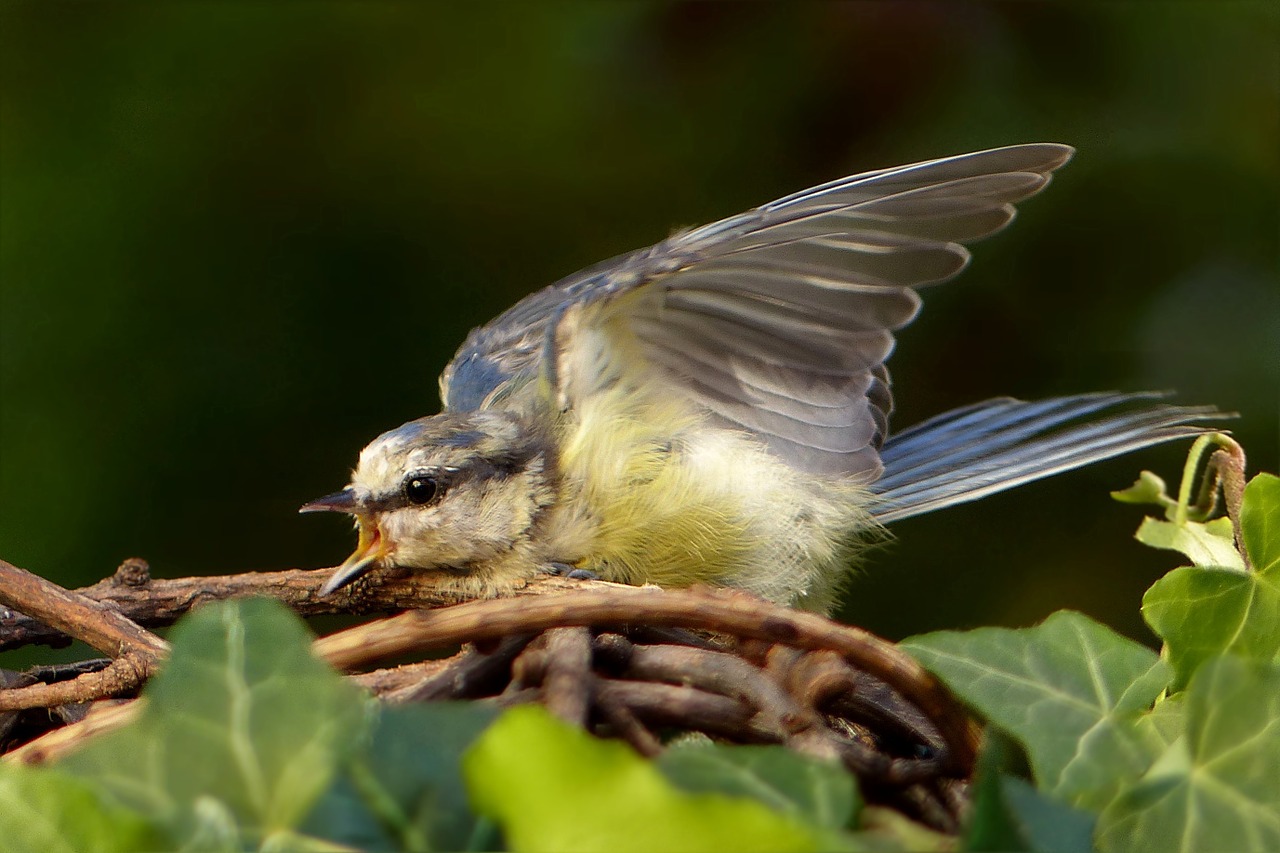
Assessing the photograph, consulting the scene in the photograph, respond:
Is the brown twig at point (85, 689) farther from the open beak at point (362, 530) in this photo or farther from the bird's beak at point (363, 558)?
the open beak at point (362, 530)

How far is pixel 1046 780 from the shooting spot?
0.49 m

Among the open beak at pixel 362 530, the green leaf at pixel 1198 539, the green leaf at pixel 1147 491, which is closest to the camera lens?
the green leaf at pixel 1198 539

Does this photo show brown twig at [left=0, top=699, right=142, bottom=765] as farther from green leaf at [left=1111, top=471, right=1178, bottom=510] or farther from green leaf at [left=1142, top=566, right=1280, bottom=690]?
green leaf at [left=1111, top=471, right=1178, bottom=510]

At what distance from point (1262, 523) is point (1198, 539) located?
0.14 meters

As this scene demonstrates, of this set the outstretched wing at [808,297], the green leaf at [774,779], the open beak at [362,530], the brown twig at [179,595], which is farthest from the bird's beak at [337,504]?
the green leaf at [774,779]

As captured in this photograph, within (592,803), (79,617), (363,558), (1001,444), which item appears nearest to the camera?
(592,803)

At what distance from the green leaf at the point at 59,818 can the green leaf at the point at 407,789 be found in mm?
57

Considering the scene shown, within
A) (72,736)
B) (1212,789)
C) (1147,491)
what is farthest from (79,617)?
(1147,491)

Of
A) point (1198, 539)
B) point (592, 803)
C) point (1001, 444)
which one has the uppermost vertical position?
point (592, 803)

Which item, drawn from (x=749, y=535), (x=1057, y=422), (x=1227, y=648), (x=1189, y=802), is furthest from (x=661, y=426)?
(x=1189, y=802)

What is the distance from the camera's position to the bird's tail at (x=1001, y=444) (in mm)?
1437

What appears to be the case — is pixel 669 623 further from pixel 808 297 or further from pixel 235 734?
pixel 808 297

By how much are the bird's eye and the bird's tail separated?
516 millimetres

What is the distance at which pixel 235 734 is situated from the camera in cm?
40
